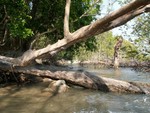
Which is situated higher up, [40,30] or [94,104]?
[40,30]

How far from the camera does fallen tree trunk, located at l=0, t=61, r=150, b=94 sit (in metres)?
12.1

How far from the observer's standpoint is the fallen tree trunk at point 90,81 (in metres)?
12.1

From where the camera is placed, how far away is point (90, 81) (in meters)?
12.5

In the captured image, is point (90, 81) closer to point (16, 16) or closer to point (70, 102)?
point (70, 102)

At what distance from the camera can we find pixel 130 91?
1203cm

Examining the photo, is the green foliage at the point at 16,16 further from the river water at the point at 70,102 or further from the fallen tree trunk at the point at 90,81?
the river water at the point at 70,102

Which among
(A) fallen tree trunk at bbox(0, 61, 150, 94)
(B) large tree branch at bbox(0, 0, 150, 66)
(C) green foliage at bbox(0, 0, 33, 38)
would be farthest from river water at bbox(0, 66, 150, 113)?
(C) green foliage at bbox(0, 0, 33, 38)

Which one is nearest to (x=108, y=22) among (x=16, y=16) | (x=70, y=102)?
(x=70, y=102)

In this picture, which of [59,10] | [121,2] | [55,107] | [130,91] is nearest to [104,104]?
[55,107]

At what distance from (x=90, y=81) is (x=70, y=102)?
303 centimetres

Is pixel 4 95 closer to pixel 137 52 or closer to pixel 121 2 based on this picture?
pixel 137 52

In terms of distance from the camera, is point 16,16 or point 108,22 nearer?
point 108,22

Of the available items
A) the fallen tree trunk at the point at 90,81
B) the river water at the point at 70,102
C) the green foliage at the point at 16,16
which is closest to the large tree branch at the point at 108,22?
the river water at the point at 70,102

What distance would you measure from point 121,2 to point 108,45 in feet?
180
